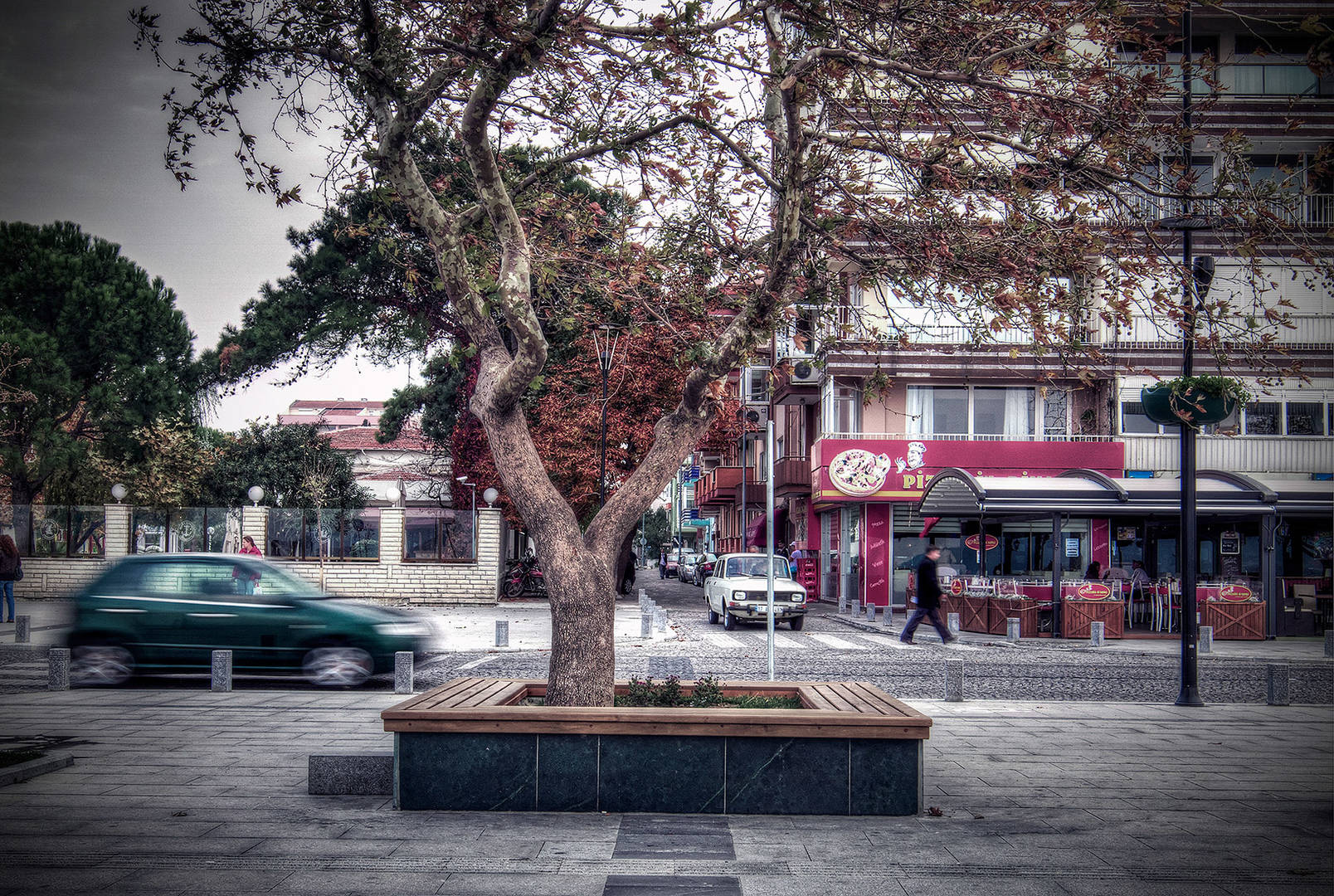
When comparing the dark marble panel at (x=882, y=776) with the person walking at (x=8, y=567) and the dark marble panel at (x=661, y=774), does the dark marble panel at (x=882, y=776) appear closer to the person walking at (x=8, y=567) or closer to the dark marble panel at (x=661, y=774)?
the dark marble panel at (x=661, y=774)

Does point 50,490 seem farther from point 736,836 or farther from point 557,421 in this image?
point 736,836

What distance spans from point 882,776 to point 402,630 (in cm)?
799

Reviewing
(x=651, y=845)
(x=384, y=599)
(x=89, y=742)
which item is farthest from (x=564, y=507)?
(x=384, y=599)

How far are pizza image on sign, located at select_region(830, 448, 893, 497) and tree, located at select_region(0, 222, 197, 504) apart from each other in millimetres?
21189

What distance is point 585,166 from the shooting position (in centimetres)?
821

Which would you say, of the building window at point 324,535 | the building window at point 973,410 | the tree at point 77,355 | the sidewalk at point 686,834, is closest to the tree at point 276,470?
the tree at point 77,355

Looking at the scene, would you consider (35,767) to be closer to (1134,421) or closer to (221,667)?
(221,667)

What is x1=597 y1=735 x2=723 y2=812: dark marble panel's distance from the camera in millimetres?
6523

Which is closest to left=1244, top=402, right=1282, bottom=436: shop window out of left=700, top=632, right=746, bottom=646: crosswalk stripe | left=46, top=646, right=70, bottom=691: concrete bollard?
left=700, top=632, right=746, bottom=646: crosswalk stripe

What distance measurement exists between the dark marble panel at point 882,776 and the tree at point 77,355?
1522cm

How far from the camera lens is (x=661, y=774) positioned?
6523mm

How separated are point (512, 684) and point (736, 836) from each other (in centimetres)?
265

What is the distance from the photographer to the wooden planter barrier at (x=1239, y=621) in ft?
72.4

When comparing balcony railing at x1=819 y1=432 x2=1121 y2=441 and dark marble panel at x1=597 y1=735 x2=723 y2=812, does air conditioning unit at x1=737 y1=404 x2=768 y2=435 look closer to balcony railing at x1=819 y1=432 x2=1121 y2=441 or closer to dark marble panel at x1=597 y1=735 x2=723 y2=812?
balcony railing at x1=819 y1=432 x2=1121 y2=441
